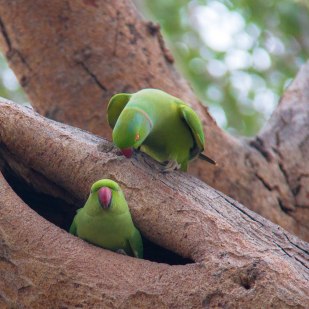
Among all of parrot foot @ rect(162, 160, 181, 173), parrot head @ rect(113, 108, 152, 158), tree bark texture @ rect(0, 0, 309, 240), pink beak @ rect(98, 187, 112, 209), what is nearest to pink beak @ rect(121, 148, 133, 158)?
parrot head @ rect(113, 108, 152, 158)

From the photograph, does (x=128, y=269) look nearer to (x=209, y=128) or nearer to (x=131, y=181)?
(x=131, y=181)

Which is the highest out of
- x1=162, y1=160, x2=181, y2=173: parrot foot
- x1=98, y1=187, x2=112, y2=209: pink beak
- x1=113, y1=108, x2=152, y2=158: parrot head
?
x1=113, y1=108, x2=152, y2=158: parrot head

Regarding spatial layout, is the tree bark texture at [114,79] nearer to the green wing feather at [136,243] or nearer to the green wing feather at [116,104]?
the green wing feather at [116,104]

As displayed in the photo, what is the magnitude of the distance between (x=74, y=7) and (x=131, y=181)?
2.11 metres

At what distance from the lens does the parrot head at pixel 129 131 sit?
3.61 meters

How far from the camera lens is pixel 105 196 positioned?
3.27m

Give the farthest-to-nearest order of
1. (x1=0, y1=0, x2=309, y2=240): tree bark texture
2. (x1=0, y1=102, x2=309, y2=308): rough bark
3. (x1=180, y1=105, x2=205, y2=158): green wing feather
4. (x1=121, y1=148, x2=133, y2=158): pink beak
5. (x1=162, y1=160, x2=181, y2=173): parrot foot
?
(x1=0, y1=0, x2=309, y2=240): tree bark texture, (x1=180, y1=105, x2=205, y2=158): green wing feather, (x1=162, y1=160, x2=181, y2=173): parrot foot, (x1=121, y1=148, x2=133, y2=158): pink beak, (x1=0, y1=102, x2=309, y2=308): rough bark

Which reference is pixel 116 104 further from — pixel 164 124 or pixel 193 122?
pixel 193 122

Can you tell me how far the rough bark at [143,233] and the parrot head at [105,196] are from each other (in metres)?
0.20

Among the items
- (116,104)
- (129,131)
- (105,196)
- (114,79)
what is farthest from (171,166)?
(114,79)

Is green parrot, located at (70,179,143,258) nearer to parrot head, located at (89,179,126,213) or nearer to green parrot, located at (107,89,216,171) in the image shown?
parrot head, located at (89,179,126,213)

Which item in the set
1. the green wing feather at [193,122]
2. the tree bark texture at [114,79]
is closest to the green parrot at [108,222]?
the green wing feather at [193,122]

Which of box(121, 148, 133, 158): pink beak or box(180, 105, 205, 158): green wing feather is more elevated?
box(180, 105, 205, 158): green wing feather

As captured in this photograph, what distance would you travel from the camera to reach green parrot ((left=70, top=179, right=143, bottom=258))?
132 inches
